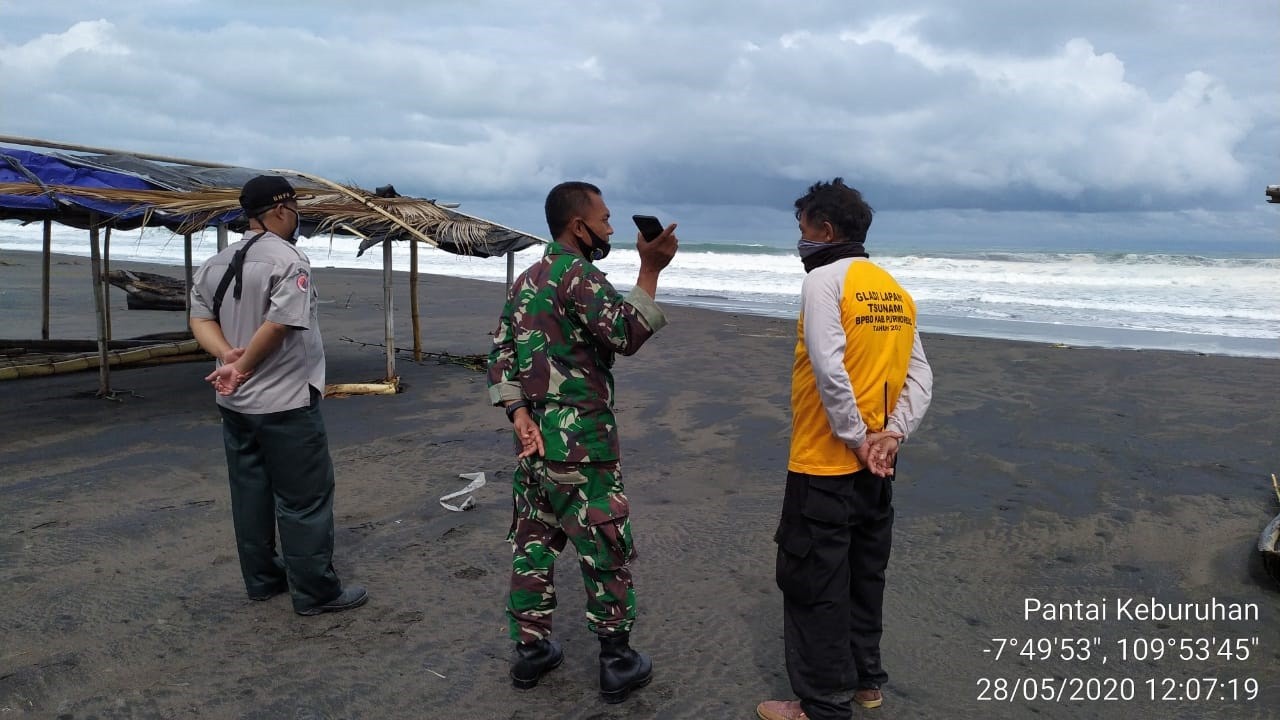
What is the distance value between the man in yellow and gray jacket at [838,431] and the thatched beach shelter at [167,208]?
18.1ft

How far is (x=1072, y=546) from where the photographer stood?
4.81 m

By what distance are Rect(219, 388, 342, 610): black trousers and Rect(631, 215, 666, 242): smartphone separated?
5.27 feet

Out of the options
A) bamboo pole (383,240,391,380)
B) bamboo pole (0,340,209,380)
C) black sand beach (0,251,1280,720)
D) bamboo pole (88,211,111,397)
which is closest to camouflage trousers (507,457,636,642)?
black sand beach (0,251,1280,720)

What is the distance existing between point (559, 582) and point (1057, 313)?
19168 millimetres

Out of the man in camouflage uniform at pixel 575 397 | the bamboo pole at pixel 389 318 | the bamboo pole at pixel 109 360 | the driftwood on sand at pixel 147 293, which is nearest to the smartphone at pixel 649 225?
the man in camouflage uniform at pixel 575 397

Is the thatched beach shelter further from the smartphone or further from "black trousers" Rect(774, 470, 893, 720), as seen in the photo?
"black trousers" Rect(774, 470, 893, 720)

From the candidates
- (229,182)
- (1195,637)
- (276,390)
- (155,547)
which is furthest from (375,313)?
(1195,637)

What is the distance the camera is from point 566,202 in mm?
2934

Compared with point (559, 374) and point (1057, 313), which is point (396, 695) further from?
point (1057, 313)

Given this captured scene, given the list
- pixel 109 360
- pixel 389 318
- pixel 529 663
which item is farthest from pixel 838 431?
pixel 109 360

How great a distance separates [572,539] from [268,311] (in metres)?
1.51

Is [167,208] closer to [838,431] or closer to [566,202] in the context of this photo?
[566,202]

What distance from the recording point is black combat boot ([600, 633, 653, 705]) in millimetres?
3078

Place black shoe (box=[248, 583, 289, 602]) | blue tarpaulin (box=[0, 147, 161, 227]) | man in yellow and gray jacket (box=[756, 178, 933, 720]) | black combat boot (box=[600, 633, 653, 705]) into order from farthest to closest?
blue tarpaulin (box=[0, 147, 161, 227]) < black shoe (box=[248, 583, 289, 602]) < black combat boot (box=[600, 633, 653, 705]) < man in yellow and gray jacket (box=[756, 178, 933, 720])
